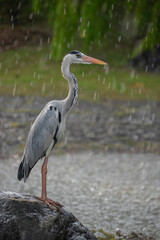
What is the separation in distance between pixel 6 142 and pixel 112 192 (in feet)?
9.55

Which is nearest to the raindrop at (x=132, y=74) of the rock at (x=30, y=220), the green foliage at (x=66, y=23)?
the green foliage at (x=66, y=23)

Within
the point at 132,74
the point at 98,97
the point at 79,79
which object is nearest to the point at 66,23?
the point at 98,97

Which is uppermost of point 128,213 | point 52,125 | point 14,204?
point 52,125

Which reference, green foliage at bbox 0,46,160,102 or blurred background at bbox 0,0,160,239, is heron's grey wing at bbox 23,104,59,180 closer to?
blurred background at bbox 0,0,160,239

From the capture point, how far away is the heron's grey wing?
404cm

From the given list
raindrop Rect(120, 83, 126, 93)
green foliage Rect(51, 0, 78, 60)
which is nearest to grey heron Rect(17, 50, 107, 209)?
green foliage Rect(51, 0, 78, 60)

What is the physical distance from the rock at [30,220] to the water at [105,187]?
4.82 ft

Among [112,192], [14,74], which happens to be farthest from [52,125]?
[14,74]

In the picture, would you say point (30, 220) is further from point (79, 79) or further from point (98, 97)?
point (79, 79)

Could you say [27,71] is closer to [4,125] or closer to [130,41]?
[130,41]

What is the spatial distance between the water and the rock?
1.47 m

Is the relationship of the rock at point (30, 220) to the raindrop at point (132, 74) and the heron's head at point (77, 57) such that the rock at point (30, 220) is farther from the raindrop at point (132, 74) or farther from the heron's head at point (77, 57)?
the raindrop at point (132, 74)

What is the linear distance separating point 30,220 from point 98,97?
956 centimetres

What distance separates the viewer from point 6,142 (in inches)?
351
